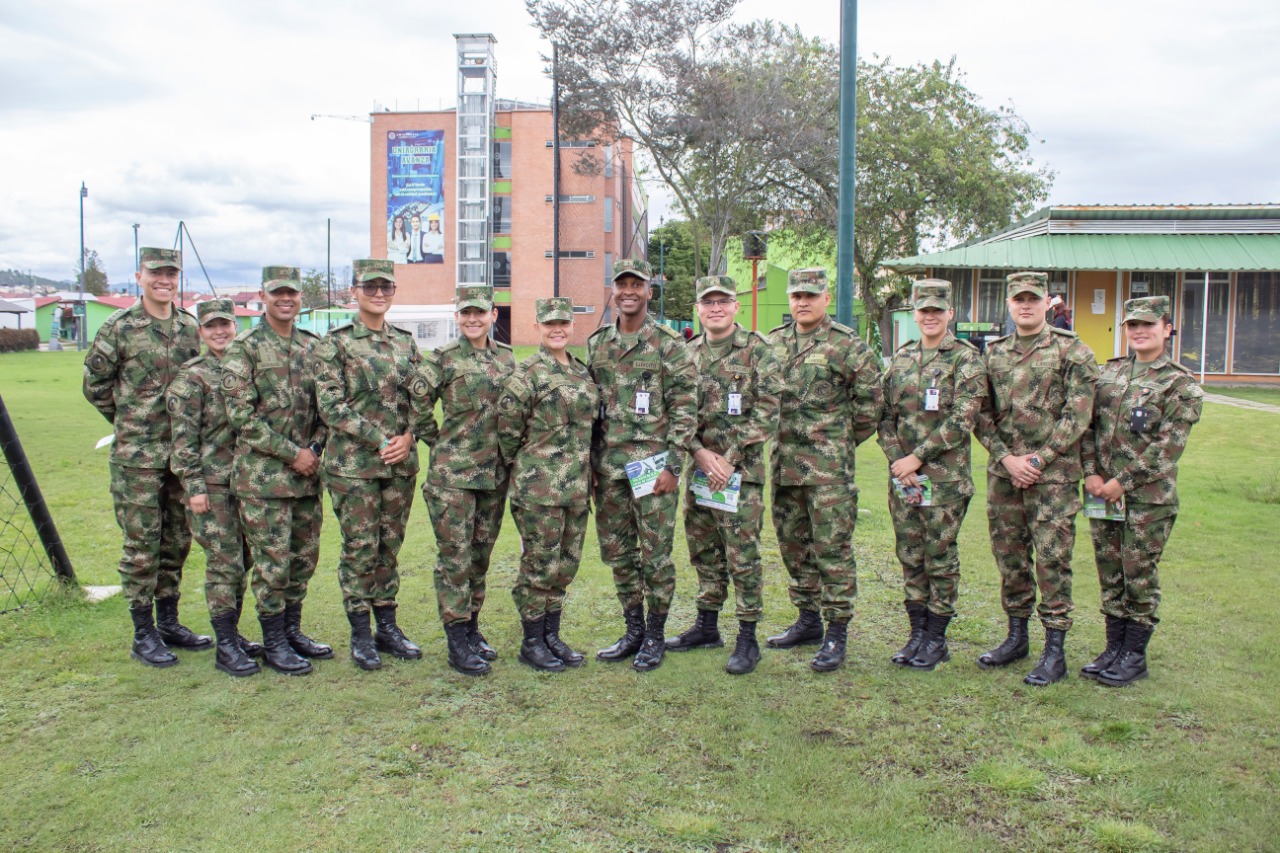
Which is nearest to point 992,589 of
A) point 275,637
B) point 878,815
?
point 878,815

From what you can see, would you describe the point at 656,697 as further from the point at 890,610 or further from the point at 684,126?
the point at 684,126

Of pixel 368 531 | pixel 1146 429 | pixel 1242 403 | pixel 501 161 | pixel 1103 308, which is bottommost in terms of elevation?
pixel 368 531

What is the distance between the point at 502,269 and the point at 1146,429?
4876 centimetres

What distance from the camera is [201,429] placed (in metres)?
5.06

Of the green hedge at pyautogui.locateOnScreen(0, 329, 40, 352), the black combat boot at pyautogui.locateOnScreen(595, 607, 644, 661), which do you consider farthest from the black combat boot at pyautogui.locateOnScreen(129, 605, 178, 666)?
the green hedge at pyautogui.locateOnScreen(0, 329, 40, 352)

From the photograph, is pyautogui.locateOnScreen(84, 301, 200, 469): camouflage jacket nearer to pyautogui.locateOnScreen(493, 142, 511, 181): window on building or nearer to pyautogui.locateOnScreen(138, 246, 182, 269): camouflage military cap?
pyautogui.locateOnScreen(138, 246, 182, 269): camouflage military cap

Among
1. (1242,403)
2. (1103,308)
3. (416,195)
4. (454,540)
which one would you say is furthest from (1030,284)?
(416,195)

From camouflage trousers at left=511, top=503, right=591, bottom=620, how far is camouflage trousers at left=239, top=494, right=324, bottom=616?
1.14 m

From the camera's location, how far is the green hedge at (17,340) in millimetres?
39719

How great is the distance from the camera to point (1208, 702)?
4520 mm

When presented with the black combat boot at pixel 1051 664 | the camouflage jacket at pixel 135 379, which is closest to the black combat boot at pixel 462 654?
the camouflage jacket at pixel 135 379

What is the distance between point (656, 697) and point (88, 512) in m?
6.71

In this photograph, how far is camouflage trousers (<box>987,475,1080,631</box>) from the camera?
15.9ft

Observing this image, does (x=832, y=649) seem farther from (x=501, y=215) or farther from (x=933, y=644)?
(x=501, y=215)
